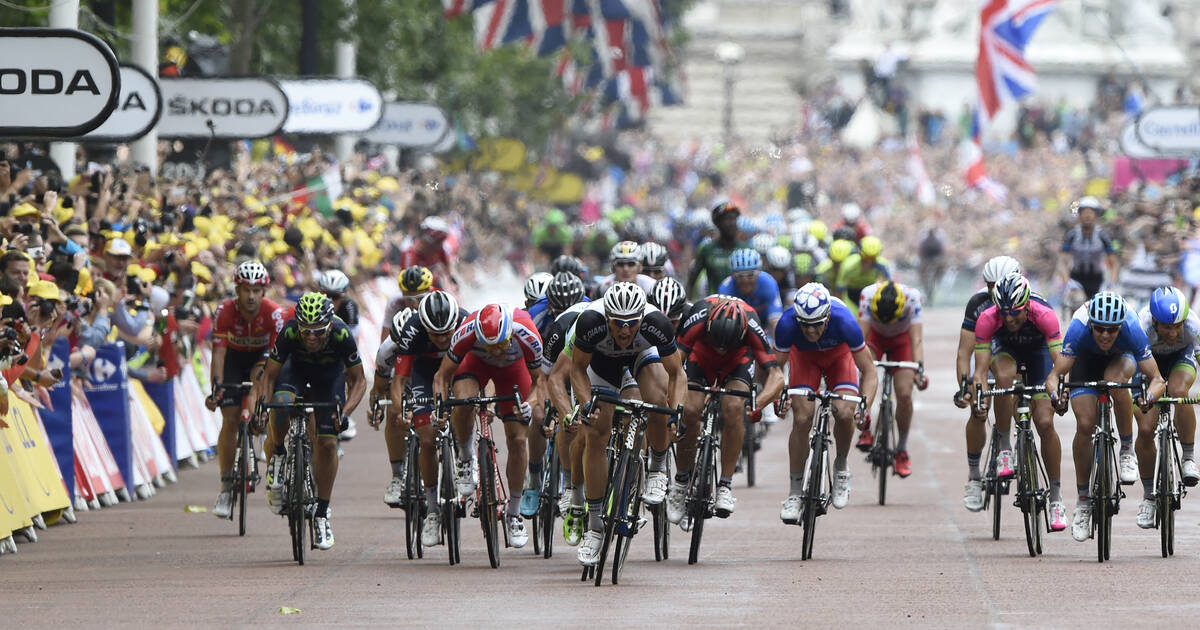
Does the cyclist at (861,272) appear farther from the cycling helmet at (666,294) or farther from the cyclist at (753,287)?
the cycling helmet at (666,294)

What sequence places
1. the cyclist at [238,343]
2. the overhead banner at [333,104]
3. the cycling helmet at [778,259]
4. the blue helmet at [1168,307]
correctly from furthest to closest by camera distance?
1. the overhead banner at [333,104]
2. the cycling helmet at [778,259]
3. the cyclist at [238,343]
4. the blue helmet at [1168,307]

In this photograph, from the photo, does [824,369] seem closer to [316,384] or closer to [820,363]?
[820,363]

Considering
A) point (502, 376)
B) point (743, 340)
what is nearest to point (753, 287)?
point (743, 340)

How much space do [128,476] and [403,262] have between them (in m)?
5.67

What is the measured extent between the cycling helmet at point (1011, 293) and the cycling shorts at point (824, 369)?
3.05 ft

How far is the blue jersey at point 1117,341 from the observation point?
48.8 ft

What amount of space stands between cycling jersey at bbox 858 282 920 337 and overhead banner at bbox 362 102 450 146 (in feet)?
45.7

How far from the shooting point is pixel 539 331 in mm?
15953

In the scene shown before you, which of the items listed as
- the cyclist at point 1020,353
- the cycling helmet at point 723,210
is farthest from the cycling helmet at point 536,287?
the cycling helmet at point 723,210

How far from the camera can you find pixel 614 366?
1419cm

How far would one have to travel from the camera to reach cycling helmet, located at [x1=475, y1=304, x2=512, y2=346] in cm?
1420

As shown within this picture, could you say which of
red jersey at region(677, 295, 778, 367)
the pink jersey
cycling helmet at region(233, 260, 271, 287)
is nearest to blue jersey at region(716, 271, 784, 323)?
red jersey at region(677, 295, 778, 367)

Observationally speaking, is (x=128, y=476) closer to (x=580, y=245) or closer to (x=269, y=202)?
(x=269, y=202)

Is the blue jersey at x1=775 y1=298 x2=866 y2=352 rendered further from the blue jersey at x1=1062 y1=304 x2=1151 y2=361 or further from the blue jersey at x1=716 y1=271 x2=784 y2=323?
the blue jersey at x1=716 y1=271 x2=784 y2=323
